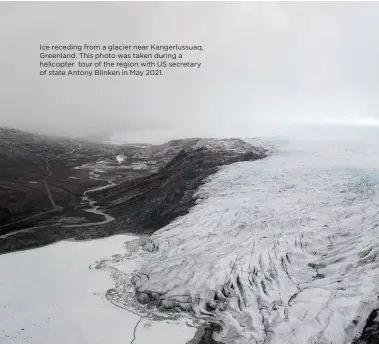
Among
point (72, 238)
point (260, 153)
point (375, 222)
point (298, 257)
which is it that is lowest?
point (72, 238)

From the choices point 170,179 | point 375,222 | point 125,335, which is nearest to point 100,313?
point 125,335

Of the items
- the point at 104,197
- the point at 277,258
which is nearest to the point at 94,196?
the point at 104,197

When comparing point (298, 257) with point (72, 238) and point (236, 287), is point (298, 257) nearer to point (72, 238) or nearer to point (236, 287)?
point (236, 287)

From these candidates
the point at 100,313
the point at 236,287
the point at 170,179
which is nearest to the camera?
the point at 100,313

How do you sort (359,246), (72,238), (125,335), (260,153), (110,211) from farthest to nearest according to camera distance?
(260,153) → (110,211) → (72,238) → (359,246) → (125,335)

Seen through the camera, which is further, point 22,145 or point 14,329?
point 22,145

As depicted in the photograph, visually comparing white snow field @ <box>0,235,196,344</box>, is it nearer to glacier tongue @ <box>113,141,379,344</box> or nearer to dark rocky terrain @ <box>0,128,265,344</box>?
glacier tongue @ <box>113,141,379,344</box>

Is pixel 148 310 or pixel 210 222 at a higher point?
pixel 210 222

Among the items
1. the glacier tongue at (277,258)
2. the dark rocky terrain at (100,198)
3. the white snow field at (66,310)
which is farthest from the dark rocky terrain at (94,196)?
the white snow field at (66,310)

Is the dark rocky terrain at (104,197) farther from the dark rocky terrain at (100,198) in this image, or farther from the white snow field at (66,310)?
the white snow field at (66,310)
